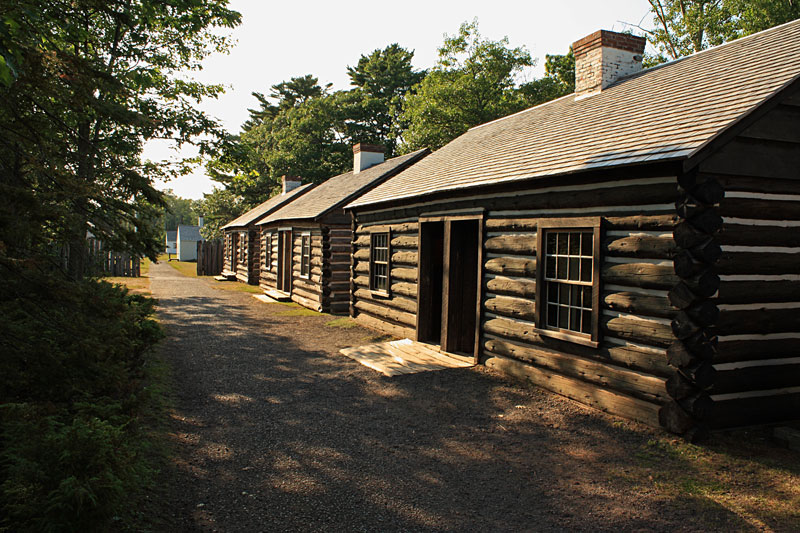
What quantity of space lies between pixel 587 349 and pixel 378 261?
7629mm

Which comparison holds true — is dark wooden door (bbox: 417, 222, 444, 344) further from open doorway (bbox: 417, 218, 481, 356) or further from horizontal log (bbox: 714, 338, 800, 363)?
horizontal log (bbox: 714, 338, 800, 363)

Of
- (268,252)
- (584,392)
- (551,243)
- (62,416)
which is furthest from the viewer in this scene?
(268,252)

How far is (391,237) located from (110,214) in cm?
867

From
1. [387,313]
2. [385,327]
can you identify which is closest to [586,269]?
[387,313]

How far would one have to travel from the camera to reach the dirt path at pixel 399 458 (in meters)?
4.41

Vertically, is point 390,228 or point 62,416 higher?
point 390,228

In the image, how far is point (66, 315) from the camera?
13.7 ft

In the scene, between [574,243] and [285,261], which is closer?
[574,243]

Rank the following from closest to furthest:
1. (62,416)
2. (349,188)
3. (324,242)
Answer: (62,416) < (324,242) < (349,188)

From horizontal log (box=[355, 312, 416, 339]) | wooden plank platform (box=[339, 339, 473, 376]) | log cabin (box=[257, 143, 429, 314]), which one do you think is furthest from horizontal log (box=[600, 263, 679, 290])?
log cabin (box=[257, 143, 429, 314])

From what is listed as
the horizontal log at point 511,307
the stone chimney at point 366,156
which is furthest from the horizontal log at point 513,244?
the stone chimney at point 366,156

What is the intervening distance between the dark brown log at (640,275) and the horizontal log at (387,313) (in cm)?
563

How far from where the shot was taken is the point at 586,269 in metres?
7.57

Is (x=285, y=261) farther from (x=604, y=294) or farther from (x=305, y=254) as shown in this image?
(x=604, y=294)
